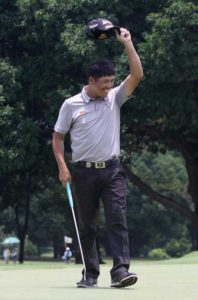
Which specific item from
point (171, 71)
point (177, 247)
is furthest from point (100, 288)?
point (177, 247)

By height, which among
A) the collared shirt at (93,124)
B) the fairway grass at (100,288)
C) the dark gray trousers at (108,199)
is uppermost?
the collared shirt at (93,124)

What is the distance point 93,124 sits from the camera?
8102mm

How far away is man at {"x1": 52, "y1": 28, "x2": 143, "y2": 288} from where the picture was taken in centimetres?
810

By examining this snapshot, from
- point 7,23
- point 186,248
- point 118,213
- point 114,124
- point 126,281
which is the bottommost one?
point 186,248

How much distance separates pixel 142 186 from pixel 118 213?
2606 centimetres

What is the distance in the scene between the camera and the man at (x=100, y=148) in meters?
8.10

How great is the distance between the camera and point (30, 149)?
2995 centimetres

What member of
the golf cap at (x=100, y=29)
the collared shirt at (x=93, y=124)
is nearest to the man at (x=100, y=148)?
the collared shirt at (x=93, y=124)

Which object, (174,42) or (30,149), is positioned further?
(30,149)

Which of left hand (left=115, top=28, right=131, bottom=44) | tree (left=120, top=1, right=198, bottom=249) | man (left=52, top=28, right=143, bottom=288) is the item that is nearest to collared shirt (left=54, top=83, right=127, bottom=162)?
man (left=52, top=28, right=143, bottom=288)

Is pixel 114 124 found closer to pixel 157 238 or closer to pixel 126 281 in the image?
pixel 126 281

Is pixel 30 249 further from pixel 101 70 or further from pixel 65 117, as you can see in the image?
pixel 101 70

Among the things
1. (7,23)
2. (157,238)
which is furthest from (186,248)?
(7,23)

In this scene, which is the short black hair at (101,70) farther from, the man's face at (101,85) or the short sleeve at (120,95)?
the short sleeve at (120,95)
